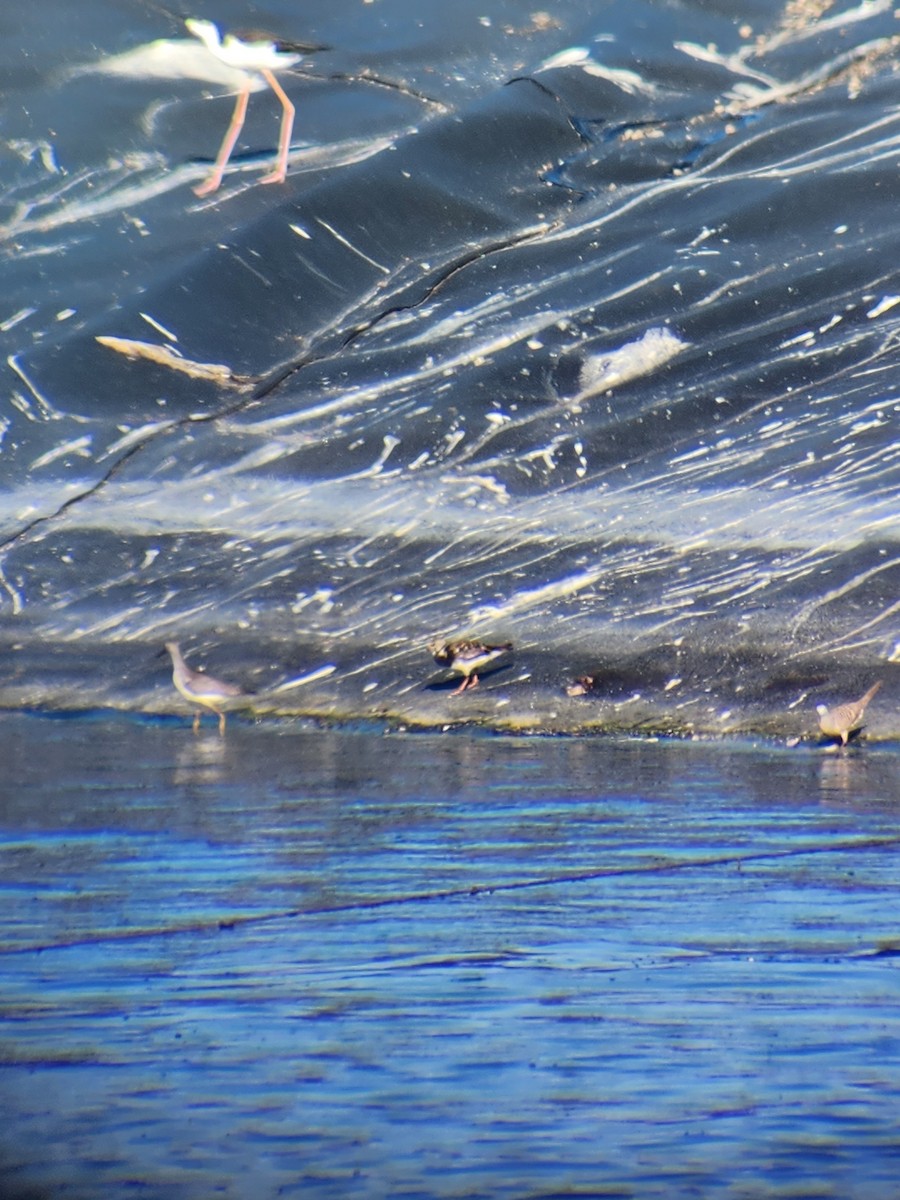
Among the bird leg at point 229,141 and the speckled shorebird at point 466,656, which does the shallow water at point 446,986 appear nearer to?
the speckled shorebird at point 466,656

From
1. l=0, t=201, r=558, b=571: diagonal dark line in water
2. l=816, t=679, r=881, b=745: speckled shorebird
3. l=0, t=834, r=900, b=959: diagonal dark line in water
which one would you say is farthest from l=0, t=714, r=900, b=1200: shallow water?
l=0, t=201, r=558, b=571: diagonal dark line in water

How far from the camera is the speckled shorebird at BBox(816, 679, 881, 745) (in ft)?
9.27

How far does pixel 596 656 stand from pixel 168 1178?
204 centimetres

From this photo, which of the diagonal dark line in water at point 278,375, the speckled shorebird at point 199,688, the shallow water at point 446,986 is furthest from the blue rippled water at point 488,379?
the shallow water at point 446,986

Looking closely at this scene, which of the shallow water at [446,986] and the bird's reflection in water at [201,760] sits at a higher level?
the bird's reflection in water at [201,760]

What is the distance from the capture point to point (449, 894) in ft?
5.85

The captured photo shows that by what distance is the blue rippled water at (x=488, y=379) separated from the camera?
2.98 meters

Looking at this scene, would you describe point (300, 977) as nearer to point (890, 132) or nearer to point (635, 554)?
point (635, 554)

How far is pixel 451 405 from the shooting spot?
9.93 feet

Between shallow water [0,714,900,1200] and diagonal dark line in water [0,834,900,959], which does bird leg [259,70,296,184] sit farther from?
diagonal dark line in water [0,834,900,959]

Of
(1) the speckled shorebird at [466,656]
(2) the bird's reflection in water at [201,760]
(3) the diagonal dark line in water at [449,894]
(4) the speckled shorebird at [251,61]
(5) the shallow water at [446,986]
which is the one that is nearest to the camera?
(5) the shallow water at [446,986]

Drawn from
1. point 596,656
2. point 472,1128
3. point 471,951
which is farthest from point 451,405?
point 472,1128

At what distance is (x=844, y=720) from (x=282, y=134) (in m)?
2.01

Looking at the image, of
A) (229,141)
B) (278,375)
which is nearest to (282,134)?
(229,141)
